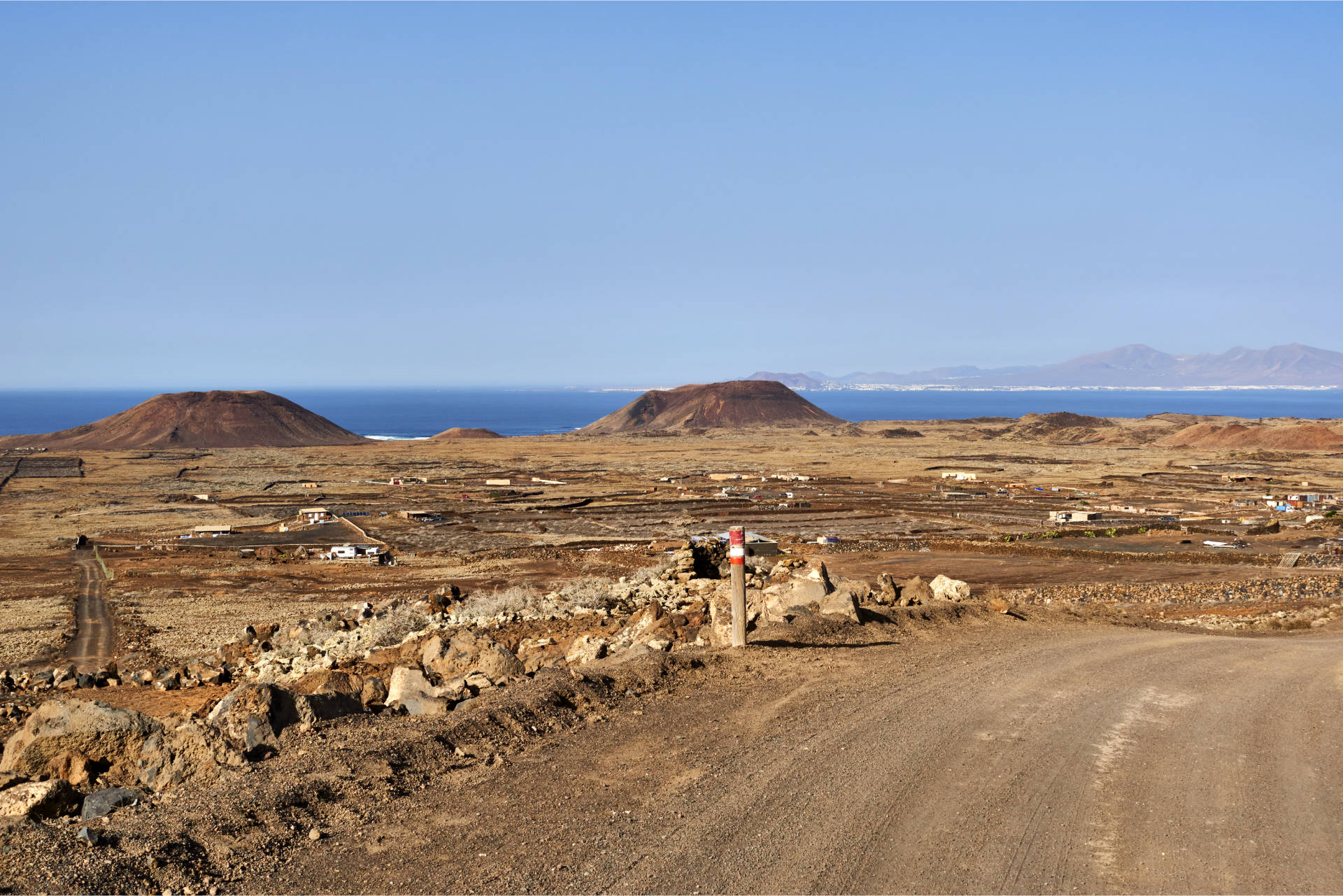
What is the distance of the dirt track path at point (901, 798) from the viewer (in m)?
6.93

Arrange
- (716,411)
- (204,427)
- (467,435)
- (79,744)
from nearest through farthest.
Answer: (79,744)
(204,427)
(467,435)
(716,411)

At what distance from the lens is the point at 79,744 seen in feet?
32.3

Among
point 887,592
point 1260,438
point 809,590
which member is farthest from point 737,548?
point 1260,438

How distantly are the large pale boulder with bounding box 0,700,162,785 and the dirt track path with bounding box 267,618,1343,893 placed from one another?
12.9ft

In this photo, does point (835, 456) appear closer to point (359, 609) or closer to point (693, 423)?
point (693, 423)

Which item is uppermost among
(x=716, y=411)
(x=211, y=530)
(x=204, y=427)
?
(x=716, y=411)

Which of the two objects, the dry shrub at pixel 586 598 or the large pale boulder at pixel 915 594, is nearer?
the large pale boulder at pixel 915 594

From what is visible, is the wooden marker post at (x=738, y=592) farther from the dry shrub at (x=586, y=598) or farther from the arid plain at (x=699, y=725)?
the dry shrub at (x=586, y=598)

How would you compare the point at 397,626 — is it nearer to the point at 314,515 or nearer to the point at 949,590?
the point at 949,590

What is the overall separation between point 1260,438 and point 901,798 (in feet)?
421

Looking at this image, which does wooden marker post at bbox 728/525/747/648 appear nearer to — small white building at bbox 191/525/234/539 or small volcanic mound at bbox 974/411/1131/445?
small white building at bbox 191/525/234/539

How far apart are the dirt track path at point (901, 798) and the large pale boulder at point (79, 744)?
393cm

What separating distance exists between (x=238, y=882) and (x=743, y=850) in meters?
3.51

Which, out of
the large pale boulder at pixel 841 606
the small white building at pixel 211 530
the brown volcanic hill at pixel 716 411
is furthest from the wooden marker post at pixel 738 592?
the brown volcanic hill at pixel 716 411
